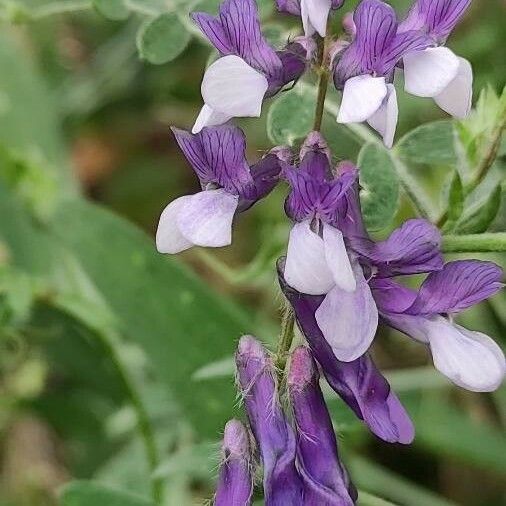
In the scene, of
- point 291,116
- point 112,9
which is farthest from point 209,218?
point 112,9

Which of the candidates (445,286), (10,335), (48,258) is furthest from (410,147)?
(48,258)

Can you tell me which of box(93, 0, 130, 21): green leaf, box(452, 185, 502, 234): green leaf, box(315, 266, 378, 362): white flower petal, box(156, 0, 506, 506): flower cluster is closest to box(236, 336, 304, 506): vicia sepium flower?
box(156, 0, 506, 506): flower cluster

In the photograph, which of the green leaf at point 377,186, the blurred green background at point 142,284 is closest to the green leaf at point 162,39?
the blurred green background at point 142,284

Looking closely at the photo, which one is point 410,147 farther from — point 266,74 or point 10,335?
point 10,335

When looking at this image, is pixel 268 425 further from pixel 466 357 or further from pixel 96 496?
pixel 96 496

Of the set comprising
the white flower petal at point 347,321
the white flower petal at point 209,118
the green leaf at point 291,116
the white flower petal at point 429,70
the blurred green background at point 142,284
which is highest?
the white flower petal at point 429,70

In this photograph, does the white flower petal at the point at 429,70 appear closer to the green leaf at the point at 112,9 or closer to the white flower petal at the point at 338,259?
the white flower petal at the point at 338,259

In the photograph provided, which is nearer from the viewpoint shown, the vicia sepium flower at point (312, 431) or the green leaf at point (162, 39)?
the vicia sepium flower at point (312, 431)
